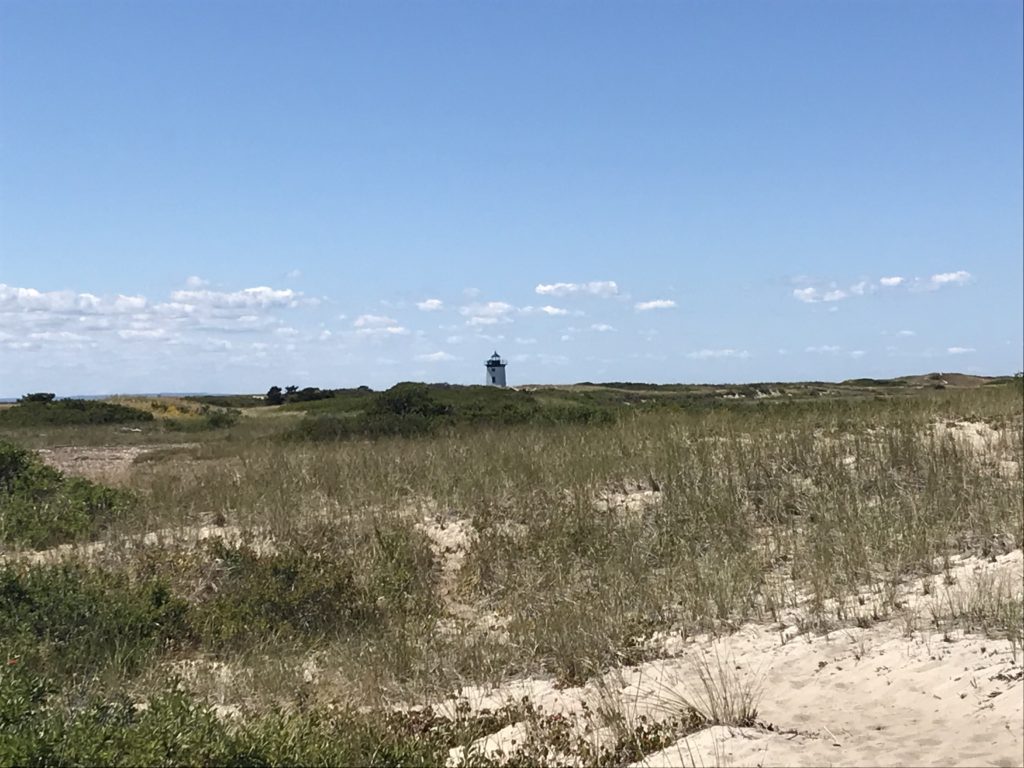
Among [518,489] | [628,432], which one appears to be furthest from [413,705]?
[628,432]

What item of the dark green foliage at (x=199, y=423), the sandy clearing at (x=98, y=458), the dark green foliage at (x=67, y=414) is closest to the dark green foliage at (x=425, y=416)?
the sandy clearing at (x=98, y=458)

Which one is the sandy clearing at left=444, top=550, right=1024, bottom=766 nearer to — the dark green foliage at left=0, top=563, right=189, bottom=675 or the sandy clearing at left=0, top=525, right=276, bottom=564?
the dark green foliage at left=0, top=563, right=189, bottom=675

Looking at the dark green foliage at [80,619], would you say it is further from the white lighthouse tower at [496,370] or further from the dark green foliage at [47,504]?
the white lighthouse tower at [496,370]

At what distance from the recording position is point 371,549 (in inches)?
322

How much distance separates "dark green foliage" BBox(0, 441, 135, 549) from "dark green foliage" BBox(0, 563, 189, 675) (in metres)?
1.65

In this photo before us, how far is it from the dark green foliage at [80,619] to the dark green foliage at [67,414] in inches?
733

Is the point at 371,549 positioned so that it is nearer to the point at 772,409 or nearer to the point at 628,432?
the point at 628,432

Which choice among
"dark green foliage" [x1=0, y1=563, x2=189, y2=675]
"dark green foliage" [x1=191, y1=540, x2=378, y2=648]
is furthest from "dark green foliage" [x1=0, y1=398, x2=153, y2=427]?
"dark green foliage" [x1=0, y1=563, x2=189, y2=675]

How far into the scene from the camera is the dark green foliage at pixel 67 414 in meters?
24.5

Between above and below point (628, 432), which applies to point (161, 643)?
below

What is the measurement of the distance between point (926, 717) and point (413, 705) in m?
2.84

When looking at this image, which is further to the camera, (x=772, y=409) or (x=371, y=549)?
(x=772, y=409)

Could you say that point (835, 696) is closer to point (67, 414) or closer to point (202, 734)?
point (202, 734)

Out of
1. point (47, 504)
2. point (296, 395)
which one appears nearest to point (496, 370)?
point (296, 395)
